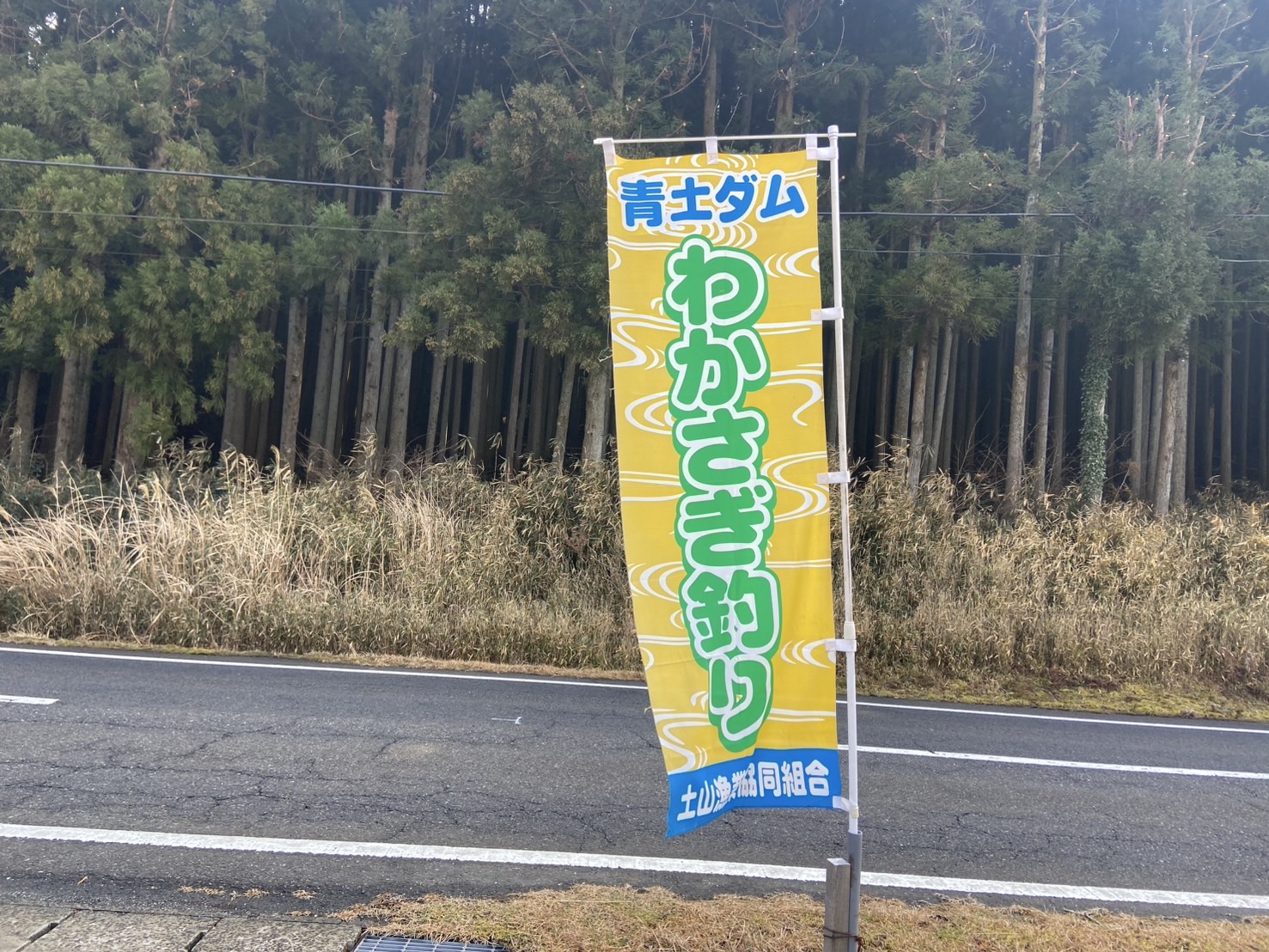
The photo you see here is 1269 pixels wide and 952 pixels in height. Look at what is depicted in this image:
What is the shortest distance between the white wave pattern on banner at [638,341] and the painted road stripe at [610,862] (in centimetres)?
245

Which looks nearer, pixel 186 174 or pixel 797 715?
pixel 797 715

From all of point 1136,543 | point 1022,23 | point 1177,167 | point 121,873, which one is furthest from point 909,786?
point 1022,23

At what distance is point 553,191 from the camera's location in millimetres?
18219

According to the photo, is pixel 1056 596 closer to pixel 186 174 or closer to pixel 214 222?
pixel 186 174

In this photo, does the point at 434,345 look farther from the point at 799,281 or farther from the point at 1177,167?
the point at 799,281

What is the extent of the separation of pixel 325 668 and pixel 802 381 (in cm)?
676

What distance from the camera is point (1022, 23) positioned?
842 inches

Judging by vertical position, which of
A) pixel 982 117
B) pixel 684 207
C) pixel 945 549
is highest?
pixel 982 117

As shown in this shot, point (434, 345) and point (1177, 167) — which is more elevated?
point (1177, 167)

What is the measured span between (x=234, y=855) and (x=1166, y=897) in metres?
4.30

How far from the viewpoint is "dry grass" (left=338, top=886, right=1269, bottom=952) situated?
3428 millimetres

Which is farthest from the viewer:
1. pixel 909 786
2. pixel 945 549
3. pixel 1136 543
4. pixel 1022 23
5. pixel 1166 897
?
pixel 1022 23

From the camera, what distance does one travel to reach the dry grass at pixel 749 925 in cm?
343

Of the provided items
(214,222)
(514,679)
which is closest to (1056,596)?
(514,679)
